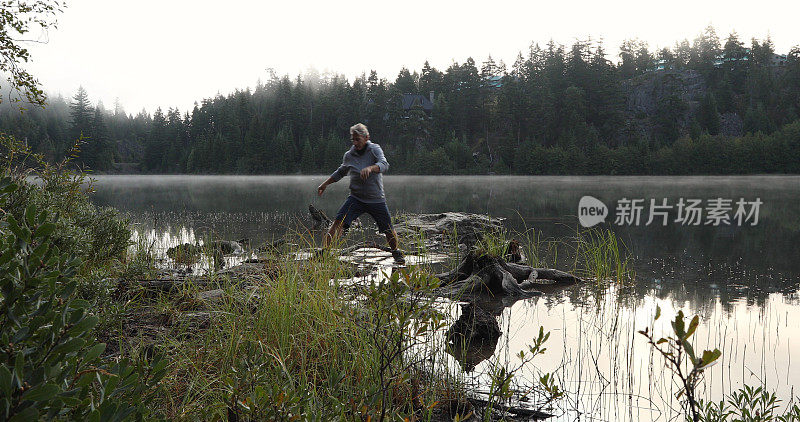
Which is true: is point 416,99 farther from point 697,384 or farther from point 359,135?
point 697,384

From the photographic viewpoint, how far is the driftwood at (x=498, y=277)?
6.85 meters

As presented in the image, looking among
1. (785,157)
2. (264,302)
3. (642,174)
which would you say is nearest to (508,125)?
(642,174)

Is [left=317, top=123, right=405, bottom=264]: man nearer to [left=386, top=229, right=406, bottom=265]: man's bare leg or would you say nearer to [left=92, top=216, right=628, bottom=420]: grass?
[left=386, top=229, right=406, bottom=265]: man's bare leg

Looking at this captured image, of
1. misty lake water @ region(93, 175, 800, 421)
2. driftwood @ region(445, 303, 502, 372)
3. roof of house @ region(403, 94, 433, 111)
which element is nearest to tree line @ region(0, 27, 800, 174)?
roof of house @ region(403, 94, 433, 111)

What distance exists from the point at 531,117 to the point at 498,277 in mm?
79540

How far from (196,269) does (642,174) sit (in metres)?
72.5

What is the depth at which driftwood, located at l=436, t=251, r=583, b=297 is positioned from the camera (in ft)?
22.5

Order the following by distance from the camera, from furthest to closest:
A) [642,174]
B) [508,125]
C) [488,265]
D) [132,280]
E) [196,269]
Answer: [508,125] → [642,174] → [196,269] → [488,265] → [132,280]

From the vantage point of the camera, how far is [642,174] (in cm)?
7025

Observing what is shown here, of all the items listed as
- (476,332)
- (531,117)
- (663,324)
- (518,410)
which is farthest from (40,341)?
(531,117)

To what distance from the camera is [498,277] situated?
7.00 metres

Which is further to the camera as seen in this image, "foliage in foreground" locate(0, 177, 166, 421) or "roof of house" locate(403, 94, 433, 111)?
"roof of house" locate(403, 94, 433, 111)

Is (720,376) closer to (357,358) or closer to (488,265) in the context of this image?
(357,358)

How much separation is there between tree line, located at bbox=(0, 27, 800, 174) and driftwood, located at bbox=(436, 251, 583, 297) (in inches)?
2613
